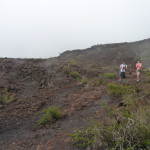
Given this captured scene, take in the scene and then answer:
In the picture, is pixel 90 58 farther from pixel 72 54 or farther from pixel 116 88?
pixel 116 88

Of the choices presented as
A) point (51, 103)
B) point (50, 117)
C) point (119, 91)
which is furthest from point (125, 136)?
point (51, 103)

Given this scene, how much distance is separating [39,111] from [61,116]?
189 centimetres

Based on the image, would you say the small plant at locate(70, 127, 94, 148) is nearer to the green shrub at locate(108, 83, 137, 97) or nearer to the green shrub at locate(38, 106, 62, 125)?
the green shrub at locate(38, 106, 62, 125)

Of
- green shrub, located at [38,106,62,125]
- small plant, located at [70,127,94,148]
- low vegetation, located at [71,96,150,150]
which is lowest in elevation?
green shrub, located at [38,106,62,125]

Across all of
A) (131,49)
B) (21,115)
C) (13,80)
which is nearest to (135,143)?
(21,115)

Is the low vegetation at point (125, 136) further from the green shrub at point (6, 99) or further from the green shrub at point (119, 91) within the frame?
the green shrub at point (6, 99)

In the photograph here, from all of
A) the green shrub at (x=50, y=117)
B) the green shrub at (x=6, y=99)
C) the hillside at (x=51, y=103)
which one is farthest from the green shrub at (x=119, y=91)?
the green shrub at (x=6, y=99)

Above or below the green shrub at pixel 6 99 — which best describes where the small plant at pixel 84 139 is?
above

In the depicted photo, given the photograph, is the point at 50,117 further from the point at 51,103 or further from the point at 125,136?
the point at 125,136

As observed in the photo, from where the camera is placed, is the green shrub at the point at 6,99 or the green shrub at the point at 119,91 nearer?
the green shrub at the point at 119,91

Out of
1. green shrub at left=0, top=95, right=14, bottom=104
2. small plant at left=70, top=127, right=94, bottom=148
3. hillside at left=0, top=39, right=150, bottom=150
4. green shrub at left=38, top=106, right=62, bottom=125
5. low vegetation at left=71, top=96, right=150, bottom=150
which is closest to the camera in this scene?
low vegetation at left=71, top=96, right=150, bottom=150

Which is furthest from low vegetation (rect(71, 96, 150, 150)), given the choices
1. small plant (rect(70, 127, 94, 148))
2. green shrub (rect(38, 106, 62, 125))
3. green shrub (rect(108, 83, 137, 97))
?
green shrub (rect(108, 83, 137, 97))

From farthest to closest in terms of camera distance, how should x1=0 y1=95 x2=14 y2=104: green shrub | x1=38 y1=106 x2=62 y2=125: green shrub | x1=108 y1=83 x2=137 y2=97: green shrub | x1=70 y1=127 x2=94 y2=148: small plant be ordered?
x1=0 y1=95 x2=14 y2=104: green shrub
x1=108 y1=83 x2=137 y2=97: green shrub
x1=38 y1=106 x2=62 y2=125: green shrub
x1=70 y1=127 x2=94 y2=148: small plant

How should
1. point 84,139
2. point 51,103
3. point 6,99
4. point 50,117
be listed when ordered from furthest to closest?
point 6,99, point 51,103, point 50,117, point 84,139
